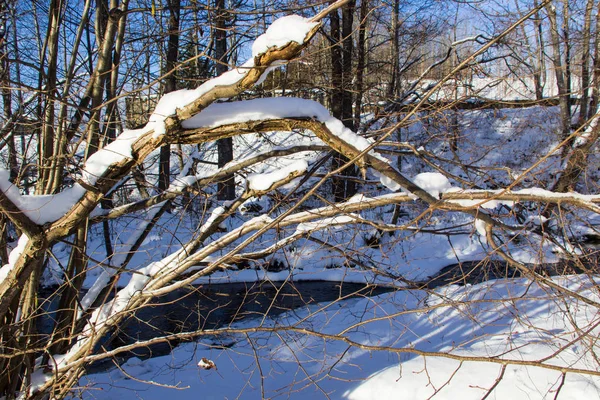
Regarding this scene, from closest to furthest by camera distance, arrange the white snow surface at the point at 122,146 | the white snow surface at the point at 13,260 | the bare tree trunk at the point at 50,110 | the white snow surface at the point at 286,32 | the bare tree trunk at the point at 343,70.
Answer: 1. the white snow surface at the point at 286,32
2. the white snow surface at the point at 122,146
3. the white snow surface at the point at 13,260
4. the bare tree trunk at the point at 50,110
5. the bare tree trunk at the point at 343,70

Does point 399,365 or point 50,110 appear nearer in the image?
point 50,110

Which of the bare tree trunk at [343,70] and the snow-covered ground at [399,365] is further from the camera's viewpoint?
the bare tree trunk at [343,70]

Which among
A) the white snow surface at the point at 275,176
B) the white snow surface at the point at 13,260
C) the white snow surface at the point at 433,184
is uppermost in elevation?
the white snow surface at the point at 275,176

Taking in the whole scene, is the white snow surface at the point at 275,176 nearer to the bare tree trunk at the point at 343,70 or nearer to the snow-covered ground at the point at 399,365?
the snow-covered ground at the point at 399,365

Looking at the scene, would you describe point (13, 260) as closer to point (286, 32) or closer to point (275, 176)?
point (275, 176)

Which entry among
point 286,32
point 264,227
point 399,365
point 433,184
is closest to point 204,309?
point 399,365

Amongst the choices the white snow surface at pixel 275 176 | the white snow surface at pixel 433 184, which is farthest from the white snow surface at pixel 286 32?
the white snow surface at pixel 433 184

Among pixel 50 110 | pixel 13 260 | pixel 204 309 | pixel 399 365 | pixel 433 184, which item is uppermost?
pixel 50 110

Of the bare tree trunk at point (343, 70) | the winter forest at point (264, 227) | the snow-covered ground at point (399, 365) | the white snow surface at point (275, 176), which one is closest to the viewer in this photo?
the winter forest at point (264, 227)

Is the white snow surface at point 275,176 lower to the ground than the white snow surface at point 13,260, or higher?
higher

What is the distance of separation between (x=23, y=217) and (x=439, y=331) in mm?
5274

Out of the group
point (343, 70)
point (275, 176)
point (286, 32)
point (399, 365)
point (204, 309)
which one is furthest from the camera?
point (343, 70)

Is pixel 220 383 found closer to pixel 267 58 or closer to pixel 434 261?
pixel 267 58

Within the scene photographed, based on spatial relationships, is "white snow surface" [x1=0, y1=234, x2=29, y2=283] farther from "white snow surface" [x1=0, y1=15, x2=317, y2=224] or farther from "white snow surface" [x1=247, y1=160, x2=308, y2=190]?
"white snow surface" [x1=247, y1=160, x2=308, y2=190]
